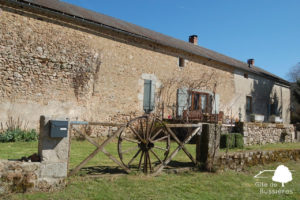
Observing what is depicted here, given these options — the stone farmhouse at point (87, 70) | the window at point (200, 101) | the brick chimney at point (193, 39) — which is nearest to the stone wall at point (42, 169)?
the stone farmhouse at point (87, 70)

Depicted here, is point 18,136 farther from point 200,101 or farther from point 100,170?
point 200,101

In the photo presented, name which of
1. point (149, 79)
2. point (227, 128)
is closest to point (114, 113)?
point (149, 79)

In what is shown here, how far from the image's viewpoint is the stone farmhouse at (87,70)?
8422 millimetres

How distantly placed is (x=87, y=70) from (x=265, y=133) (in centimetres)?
866

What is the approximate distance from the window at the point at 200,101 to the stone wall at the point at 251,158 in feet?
21.2

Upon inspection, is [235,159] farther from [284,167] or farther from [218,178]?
[284,167]

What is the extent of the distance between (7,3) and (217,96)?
1145 centimetres

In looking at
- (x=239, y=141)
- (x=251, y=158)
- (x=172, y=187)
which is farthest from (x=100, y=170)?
(x=239, y=141)

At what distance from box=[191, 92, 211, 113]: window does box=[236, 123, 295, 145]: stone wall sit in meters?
3.05

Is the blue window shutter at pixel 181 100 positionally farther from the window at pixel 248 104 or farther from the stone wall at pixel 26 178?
the stone wall at pixel 26 178

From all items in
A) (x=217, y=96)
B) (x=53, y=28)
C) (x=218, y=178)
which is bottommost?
(x=218, y=178)

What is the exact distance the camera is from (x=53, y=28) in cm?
920

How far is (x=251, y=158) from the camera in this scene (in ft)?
20.5

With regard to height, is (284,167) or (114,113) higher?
(114,113)
